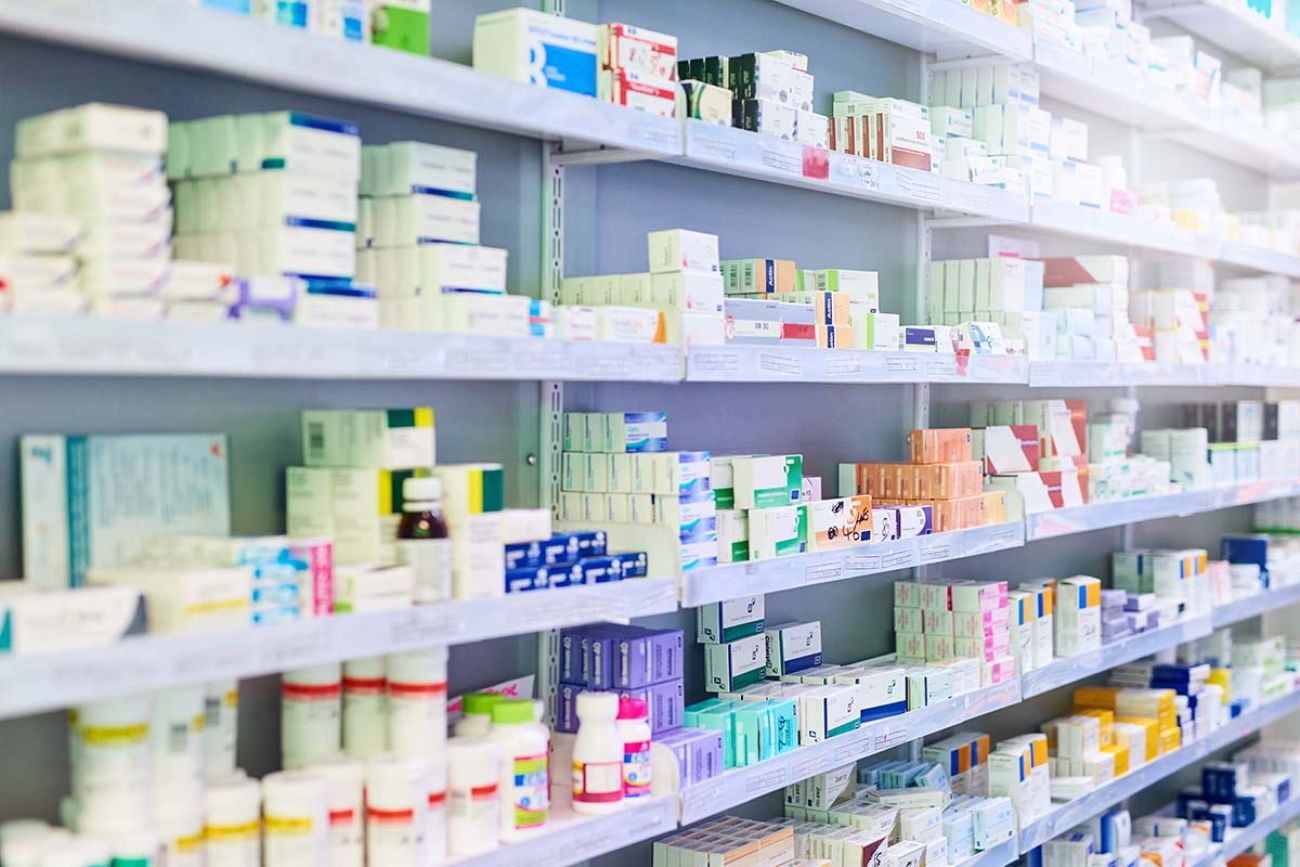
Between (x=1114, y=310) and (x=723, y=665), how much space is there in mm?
1979

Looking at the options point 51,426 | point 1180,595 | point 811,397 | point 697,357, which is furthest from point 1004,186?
point 51,426

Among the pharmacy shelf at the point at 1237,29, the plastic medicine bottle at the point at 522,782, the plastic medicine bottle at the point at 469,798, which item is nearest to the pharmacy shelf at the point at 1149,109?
the pharmacy shelf at the point at 1237,29

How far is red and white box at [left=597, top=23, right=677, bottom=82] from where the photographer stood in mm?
2705

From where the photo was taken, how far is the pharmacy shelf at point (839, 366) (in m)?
2.88

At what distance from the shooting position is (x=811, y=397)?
12.6ft

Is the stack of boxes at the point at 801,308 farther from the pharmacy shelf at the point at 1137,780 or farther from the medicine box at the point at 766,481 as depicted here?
the pharmacy shelf at the point at 1137,780

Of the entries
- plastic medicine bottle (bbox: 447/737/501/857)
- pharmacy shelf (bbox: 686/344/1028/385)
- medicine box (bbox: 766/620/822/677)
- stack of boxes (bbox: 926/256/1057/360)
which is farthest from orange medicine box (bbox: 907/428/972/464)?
plastic medicine bottle (bbox: 447/737/501/857)

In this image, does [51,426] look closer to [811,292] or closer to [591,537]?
[591,537]

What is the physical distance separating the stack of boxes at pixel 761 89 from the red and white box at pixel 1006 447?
1.19 m

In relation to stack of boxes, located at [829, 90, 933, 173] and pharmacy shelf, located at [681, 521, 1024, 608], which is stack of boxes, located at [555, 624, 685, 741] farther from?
stack of boxes, located at [829, 90, 933, 173]

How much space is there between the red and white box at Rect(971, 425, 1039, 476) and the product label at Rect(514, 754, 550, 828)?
6.46 feet

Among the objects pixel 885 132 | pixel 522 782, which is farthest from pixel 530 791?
pixel 885 132

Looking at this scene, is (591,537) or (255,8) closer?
(255,8)

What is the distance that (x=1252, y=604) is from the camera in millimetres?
5535
